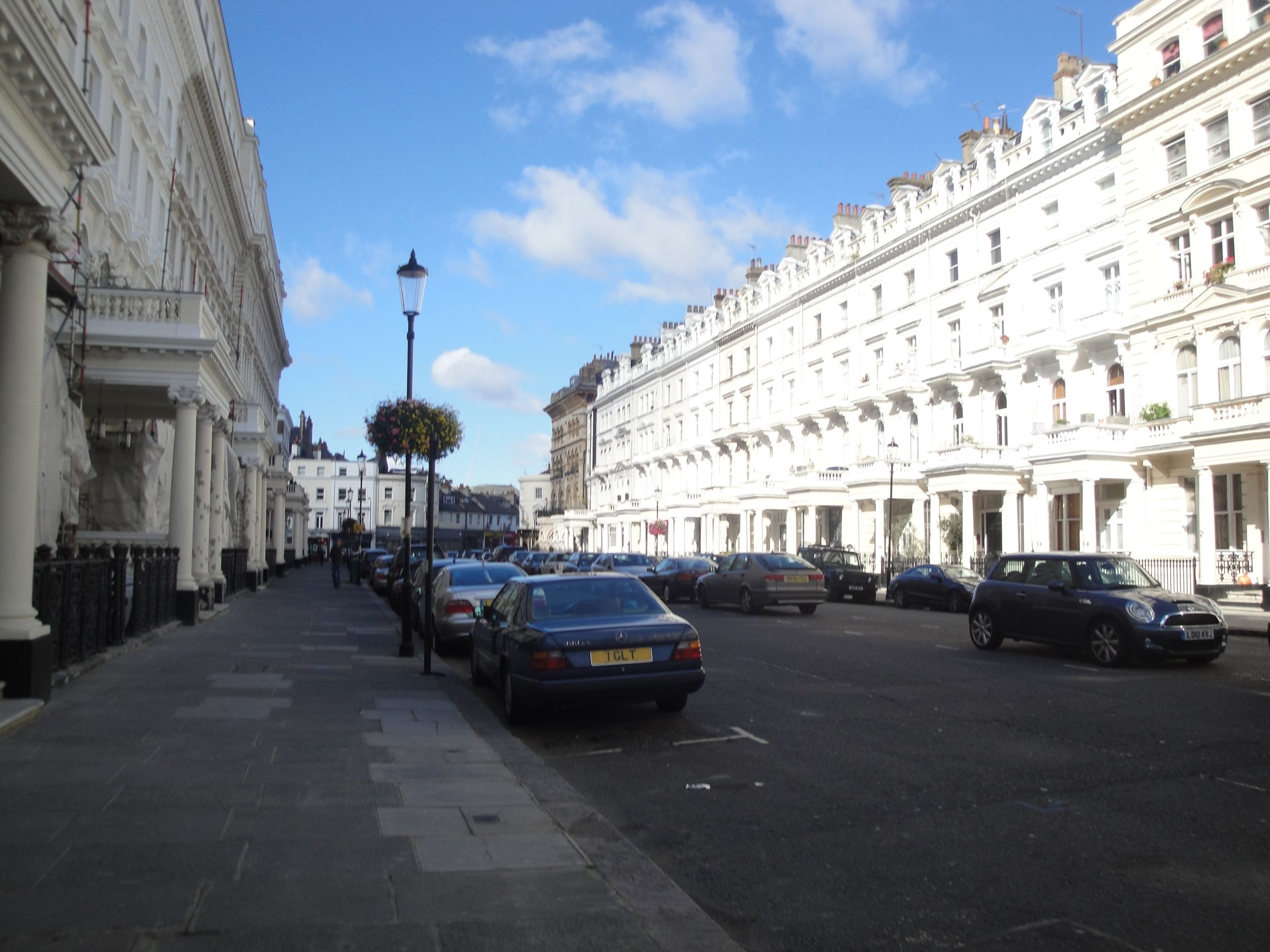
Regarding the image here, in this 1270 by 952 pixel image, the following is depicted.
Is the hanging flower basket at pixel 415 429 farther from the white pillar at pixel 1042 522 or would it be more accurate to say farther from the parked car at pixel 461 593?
the white pillar at pixel 1042 522

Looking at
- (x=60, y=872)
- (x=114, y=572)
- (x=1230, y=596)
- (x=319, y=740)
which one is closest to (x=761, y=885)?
(x=60, y=872)

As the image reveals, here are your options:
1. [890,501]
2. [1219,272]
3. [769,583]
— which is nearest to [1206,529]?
[1219,272]

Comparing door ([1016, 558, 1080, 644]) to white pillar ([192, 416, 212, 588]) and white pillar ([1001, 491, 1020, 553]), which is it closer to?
white pillar ([192, 416, 212, 588])

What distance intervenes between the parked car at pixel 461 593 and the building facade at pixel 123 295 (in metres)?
5.42

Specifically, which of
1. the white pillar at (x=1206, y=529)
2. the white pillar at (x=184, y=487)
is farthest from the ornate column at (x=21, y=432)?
the white pillar at (x=1206, y=529)

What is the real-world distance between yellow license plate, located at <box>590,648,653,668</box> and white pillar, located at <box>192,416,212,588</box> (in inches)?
517

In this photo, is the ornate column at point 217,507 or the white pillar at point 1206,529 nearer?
the ornate column at point 217,507

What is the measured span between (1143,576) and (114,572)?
14.1 meters

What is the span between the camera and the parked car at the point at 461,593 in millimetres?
15562

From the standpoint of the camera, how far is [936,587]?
28.1 meters

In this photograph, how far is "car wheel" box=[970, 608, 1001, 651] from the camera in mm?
15148

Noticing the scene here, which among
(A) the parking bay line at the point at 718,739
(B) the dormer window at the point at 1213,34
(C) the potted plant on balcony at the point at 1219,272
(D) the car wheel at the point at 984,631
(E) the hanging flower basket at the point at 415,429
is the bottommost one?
(A) the parking bay line at the point at 718,739

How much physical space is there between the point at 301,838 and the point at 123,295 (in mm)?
14853

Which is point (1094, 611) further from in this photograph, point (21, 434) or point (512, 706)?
point (21, 434)
